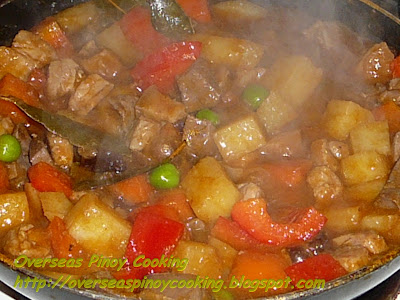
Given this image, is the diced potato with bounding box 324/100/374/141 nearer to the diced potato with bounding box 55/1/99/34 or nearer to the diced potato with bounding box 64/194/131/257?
the diced potato with bounding box 64/194/131/257

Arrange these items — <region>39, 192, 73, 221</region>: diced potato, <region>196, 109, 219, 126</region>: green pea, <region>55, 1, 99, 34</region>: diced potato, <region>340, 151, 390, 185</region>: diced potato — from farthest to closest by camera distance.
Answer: <region>55, 1, 99, 34</region>: diced potato, <region>196, 109, 219, 126</region>: green pea, <region>340, 151, 390, 185</region>: diced potato, <region>39, 192, 73, 221</region>: diced potato

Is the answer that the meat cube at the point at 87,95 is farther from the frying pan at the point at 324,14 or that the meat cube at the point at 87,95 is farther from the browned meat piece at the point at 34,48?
the frying pan at the point at 324,14

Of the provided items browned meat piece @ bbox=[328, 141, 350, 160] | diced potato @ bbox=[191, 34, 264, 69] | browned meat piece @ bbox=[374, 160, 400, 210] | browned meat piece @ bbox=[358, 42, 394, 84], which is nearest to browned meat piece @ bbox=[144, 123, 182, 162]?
diced potato @ bbox=[191, 34, 264, 69]

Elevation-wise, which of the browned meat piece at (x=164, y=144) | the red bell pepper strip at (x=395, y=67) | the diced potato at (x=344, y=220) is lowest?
the diced potato at (x=344, y=220)

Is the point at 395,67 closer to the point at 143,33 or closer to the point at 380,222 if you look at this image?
the point at 380,222

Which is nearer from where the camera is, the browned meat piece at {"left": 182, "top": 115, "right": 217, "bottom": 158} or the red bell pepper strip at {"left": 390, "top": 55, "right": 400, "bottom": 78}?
the browned meat piece at {"left": 182, "top": 115, "right": 217, "bottom": 158}

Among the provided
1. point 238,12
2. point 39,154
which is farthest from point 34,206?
point 238,12

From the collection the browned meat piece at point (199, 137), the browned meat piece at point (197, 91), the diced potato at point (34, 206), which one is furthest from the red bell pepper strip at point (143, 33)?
the diced potato at point (34, 206)
